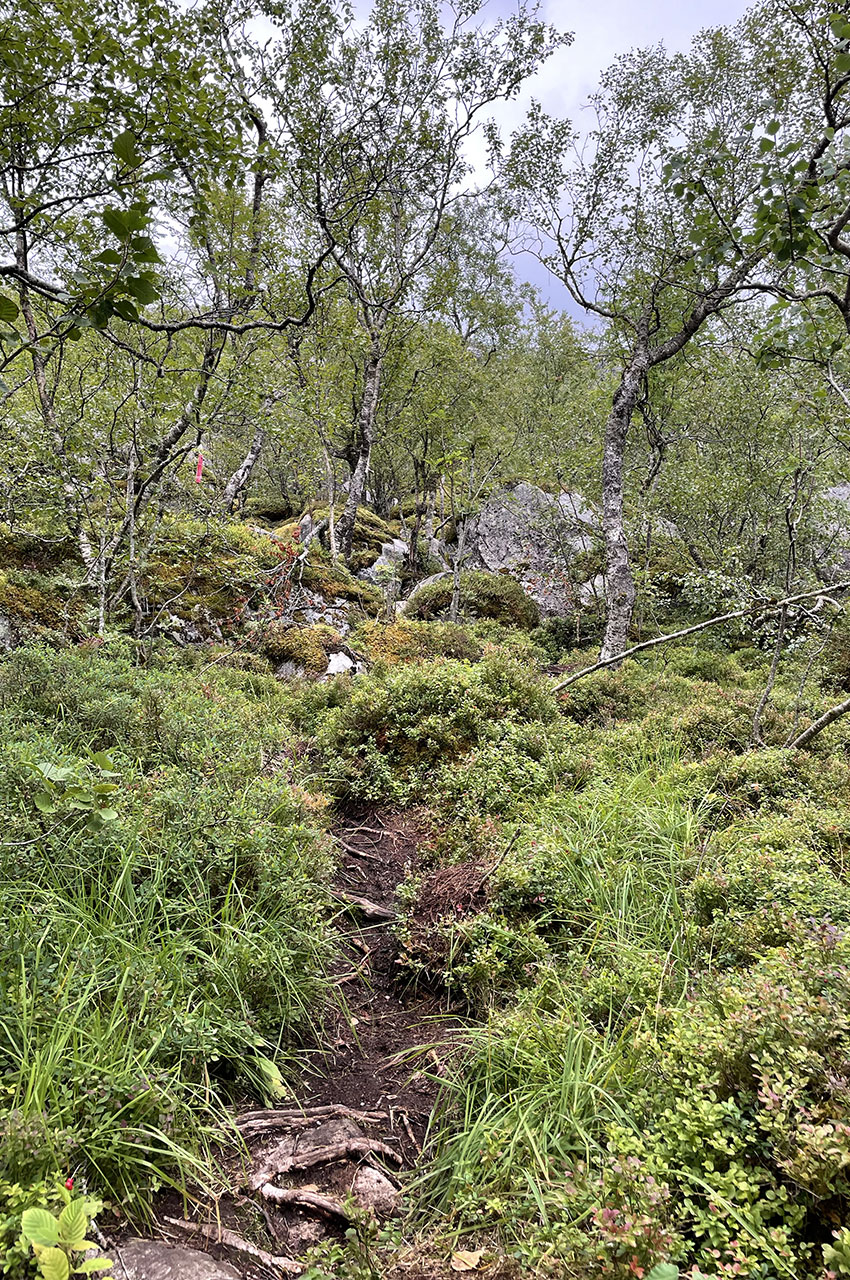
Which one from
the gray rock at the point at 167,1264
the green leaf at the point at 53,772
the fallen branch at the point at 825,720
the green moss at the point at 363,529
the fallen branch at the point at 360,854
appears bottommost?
the fallen branch at the point at 360,854

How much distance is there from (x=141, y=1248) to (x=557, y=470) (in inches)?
634

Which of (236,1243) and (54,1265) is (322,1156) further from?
(54,1265)

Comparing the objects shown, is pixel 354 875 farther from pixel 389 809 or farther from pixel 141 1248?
pixel 141 1248

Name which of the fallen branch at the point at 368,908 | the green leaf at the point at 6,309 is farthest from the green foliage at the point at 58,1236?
the fallen branch at the point at 368,908

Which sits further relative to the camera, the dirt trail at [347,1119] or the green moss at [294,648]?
the green moss at [294,648]

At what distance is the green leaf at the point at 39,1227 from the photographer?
1.36m

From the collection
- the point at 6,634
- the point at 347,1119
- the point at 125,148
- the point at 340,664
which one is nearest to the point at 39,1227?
the point at 347,1119

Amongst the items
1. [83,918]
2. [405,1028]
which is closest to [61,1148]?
[83,918]

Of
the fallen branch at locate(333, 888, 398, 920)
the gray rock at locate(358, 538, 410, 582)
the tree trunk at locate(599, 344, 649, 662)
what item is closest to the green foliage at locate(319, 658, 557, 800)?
the fallen branch at locate(333, 888, 398, 920)

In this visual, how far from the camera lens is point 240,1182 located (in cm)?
224

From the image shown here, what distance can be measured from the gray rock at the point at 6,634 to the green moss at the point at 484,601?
356 inches

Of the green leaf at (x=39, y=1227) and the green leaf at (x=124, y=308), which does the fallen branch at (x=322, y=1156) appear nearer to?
the green leaf at (x=39, y=1227)

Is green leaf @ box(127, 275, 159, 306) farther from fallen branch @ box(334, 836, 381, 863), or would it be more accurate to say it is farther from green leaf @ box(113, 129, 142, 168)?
fallen branch @ box(334, 836, 381, 863)

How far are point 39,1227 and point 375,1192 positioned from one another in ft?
4.72
